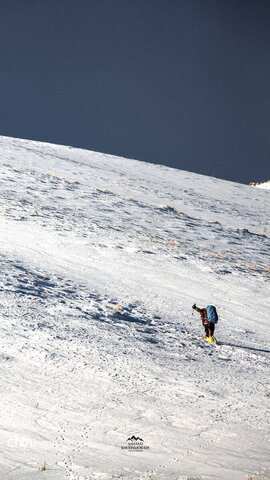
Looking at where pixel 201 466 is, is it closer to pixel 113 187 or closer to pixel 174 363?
pixel 174 363

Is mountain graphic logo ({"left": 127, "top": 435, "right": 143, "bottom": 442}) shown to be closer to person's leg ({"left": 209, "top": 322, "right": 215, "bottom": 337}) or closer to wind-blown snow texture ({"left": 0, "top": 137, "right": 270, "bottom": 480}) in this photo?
wind-blown snow texture ({"left": 0, "top": 137, "right": 270, "bottom": 480})

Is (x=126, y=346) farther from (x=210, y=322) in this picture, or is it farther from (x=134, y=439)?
(x=134, y=439)

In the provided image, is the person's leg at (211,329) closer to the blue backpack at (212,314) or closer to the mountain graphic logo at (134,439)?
the blue backpack at (212,314)

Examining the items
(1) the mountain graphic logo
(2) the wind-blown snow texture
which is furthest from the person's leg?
(1) the mountain graphic logo

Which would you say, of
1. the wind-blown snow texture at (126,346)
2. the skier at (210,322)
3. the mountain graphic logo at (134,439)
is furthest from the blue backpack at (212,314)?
the mountain graphic logo at (134,439)

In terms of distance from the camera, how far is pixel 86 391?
7.27 meters

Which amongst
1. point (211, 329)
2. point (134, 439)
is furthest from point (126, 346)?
point (134, 439)

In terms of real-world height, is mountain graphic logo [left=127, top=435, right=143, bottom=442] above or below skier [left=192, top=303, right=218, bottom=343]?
below

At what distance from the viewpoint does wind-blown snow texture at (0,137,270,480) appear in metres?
6.04

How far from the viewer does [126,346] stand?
29.3 ft

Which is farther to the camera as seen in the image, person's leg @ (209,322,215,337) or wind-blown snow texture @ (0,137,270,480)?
person's leg @ (209,322,215,337)

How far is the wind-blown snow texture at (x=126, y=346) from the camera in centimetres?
604

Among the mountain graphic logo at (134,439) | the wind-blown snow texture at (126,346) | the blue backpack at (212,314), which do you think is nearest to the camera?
the wind-blown snow texture at (126,346)

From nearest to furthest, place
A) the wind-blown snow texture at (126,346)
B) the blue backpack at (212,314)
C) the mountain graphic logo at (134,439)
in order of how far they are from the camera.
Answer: the wind-blown snow texture at (126,346), the mountain graphic logo at (134,439), the blue backpack at (212,314)
